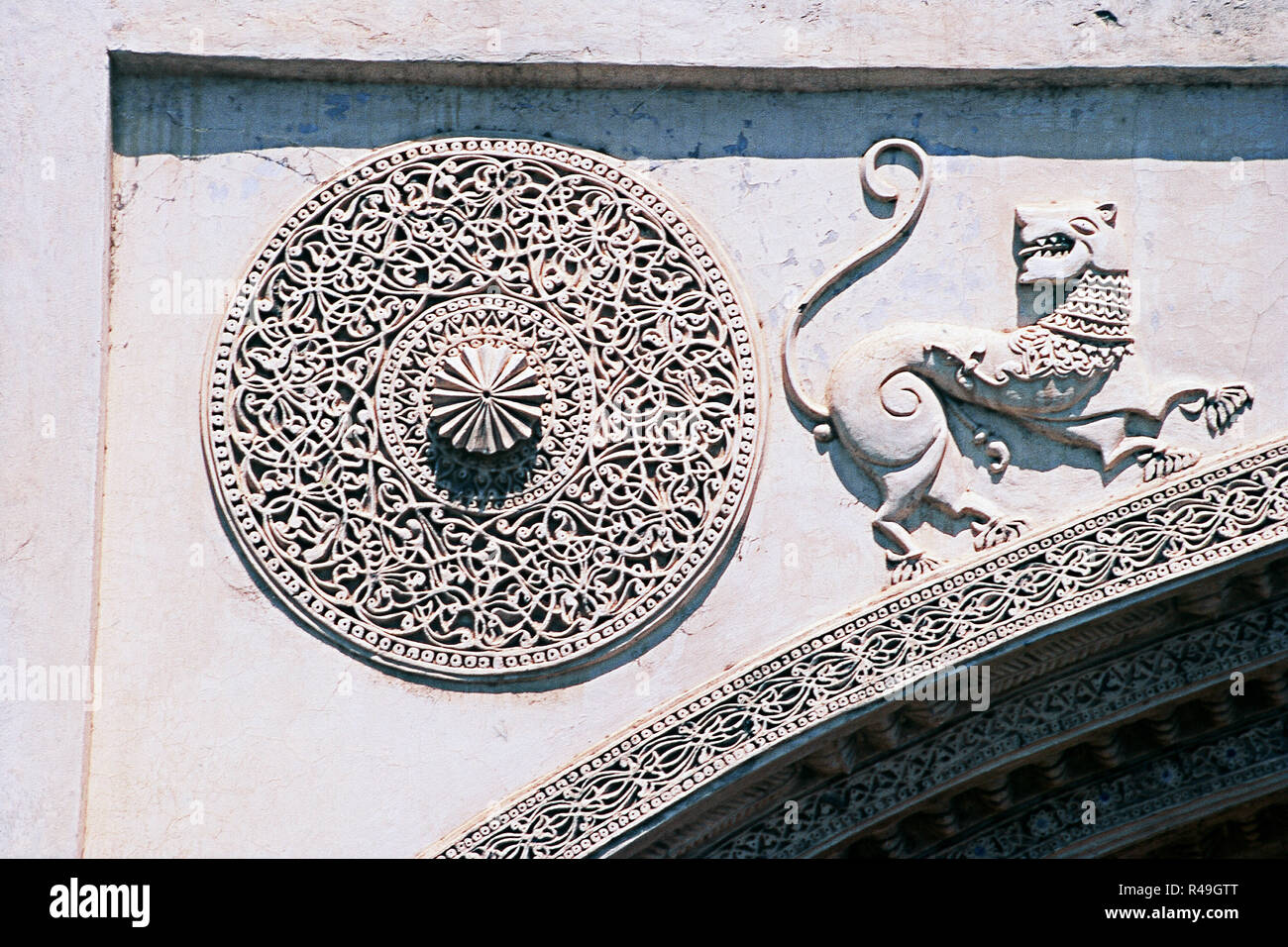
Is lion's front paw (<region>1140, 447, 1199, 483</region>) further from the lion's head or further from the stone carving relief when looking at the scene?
the lion's head

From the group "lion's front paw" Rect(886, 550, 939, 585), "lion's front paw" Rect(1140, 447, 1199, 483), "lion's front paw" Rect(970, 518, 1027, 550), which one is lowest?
"lion's front paw" Rect(886, 550, 939, 585)

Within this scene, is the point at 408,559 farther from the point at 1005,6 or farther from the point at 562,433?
the point at 1005,6

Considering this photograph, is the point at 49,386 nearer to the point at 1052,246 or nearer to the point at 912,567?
the point at 912,567

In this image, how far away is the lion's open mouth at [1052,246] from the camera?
220 inches

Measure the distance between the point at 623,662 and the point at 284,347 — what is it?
1143 millimetres

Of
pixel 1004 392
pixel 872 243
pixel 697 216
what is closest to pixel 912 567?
pixel 1004 392

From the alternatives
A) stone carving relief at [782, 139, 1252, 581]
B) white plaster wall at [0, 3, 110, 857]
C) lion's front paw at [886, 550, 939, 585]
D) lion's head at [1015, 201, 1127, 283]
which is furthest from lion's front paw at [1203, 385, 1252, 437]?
white plaster wall at [0, 3, 110, 857]

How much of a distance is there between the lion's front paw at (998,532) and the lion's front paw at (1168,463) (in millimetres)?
338

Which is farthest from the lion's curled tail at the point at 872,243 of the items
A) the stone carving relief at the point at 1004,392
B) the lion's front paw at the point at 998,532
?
the lion's front paw at the point at 998,532

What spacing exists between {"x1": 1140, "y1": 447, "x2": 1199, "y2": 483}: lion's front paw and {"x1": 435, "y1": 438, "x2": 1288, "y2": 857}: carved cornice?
0.04 metres

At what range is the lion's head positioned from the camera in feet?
18.3

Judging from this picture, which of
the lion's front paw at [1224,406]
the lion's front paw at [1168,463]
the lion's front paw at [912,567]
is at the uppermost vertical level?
the lion's front paw at [1224,406]

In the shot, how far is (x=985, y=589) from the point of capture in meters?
5.38

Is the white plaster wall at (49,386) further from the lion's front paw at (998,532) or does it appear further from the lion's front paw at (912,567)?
the lion's front paw at (998,532)
